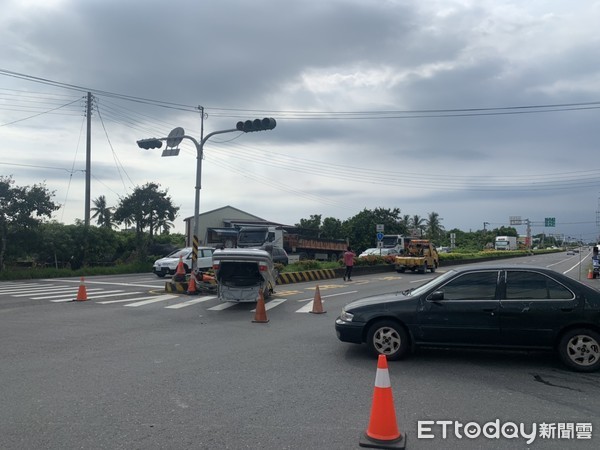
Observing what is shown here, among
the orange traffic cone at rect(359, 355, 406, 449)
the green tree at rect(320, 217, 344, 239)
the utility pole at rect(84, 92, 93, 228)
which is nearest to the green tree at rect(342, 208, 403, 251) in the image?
the green tree at rect(320, 217, 344, 239)

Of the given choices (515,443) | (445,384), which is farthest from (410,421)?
(445,384)

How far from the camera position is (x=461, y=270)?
7.94 m

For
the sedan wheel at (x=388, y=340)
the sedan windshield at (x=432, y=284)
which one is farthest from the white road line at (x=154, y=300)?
the sedan windshield at (x=432, y=284)

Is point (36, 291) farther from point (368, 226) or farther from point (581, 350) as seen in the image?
point (368, 226)

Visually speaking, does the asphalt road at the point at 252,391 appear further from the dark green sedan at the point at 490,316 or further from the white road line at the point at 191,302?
the white road line at the point at 191,302

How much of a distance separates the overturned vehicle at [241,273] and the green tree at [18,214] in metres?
18.1

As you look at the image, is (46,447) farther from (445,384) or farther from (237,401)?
(445,384)

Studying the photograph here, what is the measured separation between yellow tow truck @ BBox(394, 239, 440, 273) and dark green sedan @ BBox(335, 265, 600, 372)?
24.2m

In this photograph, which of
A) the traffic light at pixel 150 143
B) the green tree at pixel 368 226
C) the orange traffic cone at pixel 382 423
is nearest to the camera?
the orange traffic cone at pixel 382 423

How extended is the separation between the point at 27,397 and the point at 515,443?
17.2ft

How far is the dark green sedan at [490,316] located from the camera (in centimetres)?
711

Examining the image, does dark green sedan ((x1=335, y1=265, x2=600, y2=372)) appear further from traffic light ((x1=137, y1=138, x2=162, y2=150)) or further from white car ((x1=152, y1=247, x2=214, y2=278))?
white car ((x1=152, y1=247, x2=214, y2=278))

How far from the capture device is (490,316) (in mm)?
7355

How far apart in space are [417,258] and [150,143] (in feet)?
62.2
